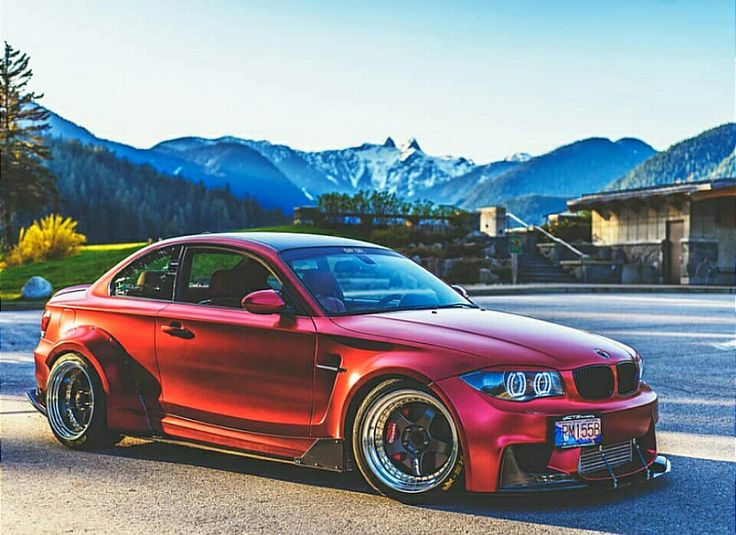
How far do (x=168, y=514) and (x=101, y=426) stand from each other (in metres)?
1.77

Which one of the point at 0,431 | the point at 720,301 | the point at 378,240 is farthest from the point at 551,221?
the point at 0,431

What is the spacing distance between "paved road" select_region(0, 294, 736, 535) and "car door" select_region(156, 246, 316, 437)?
0.41 metres

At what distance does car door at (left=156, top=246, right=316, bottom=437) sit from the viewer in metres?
5.46

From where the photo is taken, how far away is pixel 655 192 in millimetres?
36156

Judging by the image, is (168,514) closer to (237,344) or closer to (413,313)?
(237,344)

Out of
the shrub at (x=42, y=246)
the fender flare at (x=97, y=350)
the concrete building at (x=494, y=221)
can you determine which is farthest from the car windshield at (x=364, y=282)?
the concrete building at (x=494, y=221)

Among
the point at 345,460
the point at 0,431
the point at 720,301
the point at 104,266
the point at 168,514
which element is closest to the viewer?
the point at 168,514

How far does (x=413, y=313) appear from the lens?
5750 millimetres

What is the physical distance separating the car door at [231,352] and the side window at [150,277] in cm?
12

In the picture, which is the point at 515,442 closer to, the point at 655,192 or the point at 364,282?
the point at 364,282

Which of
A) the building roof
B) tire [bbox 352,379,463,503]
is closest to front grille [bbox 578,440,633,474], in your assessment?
tire [bbox 352,379,463,503]

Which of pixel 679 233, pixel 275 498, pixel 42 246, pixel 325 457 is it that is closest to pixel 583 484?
pixel 325 457

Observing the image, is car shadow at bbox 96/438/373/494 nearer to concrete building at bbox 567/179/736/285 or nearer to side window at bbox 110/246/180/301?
side window at bbox 110/246/180/301

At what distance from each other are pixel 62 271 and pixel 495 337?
3187cm
